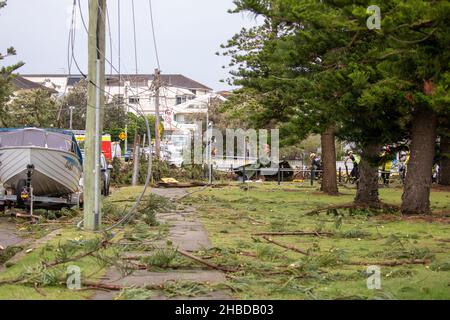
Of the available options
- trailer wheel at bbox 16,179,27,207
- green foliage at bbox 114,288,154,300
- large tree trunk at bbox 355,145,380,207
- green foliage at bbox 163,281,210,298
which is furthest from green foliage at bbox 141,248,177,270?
large tree trunk at bbox 355,145,380,207

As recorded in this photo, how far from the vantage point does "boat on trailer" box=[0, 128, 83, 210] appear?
59.3 ft

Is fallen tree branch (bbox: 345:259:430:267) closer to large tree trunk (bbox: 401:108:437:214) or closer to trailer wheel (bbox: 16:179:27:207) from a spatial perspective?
large tree trunk (bbox: 401:108:437:214)

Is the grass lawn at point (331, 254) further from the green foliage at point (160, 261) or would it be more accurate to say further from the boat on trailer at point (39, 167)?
the boat on trailer at point (39, 167)

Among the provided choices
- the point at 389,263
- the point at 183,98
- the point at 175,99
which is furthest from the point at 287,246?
the point at 175,99

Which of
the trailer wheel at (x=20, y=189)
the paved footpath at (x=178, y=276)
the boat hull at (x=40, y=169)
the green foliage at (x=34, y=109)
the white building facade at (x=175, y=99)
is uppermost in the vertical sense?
the white building facade at (x=175, y=99)

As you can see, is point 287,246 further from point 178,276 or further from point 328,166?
point 328,166

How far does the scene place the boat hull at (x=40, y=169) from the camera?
18141mm

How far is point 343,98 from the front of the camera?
651 inches

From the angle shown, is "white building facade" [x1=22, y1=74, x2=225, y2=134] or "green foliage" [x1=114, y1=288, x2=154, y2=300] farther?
"white building facade" [x1=22, y1=74, x2=225, y2=134]

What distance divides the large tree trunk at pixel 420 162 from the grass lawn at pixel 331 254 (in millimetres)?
551

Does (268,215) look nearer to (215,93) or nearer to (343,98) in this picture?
(343,98)

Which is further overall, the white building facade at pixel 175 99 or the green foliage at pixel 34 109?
the white building facade at pixel 175 99

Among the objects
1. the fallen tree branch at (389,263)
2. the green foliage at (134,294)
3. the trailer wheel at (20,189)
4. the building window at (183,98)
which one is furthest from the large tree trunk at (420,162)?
the building window at (183,98)

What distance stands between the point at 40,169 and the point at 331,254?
10.2 m
